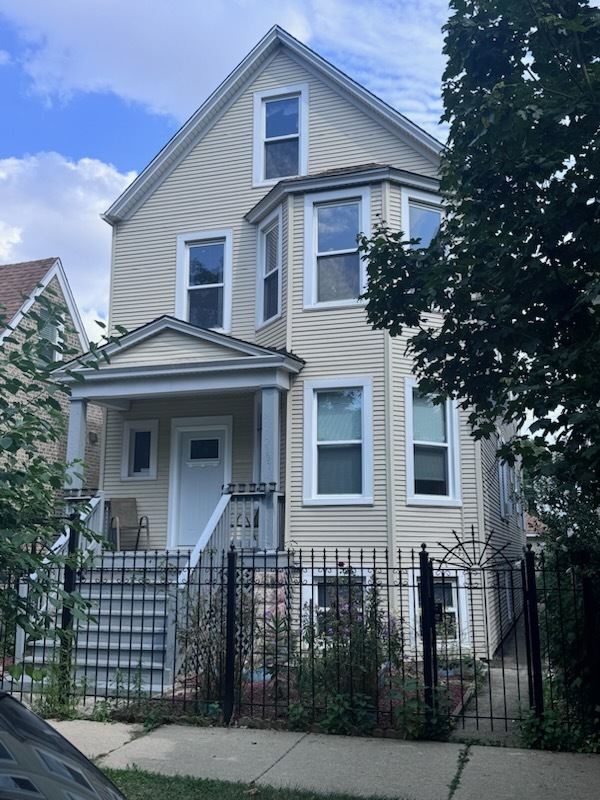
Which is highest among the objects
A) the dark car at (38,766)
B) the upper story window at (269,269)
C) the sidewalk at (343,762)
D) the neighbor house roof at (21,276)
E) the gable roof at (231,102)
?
the gable roof at (231,102)

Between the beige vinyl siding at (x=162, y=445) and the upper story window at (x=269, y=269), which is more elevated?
the upper story window at (x=269, y=269)

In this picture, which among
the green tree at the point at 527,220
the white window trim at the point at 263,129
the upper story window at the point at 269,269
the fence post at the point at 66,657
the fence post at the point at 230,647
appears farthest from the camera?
the white window trim at the point at 263,129

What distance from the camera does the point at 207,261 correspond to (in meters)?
14.8

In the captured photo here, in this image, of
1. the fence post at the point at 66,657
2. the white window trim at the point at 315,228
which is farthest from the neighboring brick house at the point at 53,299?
the fence post at the point at 66,657

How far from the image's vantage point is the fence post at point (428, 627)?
23.6 feet

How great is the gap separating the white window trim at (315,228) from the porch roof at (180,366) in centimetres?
127

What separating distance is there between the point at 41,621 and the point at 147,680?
5.02 meters

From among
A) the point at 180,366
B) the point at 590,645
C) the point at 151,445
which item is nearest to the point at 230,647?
the point at 590,645

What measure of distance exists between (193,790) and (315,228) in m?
9.76

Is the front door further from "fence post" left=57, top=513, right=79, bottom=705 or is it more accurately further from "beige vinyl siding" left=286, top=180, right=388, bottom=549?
"fence post" left=57, top=513, right=79, bottom=705

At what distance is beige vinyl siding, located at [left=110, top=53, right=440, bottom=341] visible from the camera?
1409 cm

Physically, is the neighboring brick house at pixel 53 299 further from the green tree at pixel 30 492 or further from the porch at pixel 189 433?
the green tree at pixel 30 492

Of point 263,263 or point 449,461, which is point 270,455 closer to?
point 449,461

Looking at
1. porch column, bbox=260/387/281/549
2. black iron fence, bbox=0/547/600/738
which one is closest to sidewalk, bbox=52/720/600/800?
black iron fence, bbox=0/547/600/738
